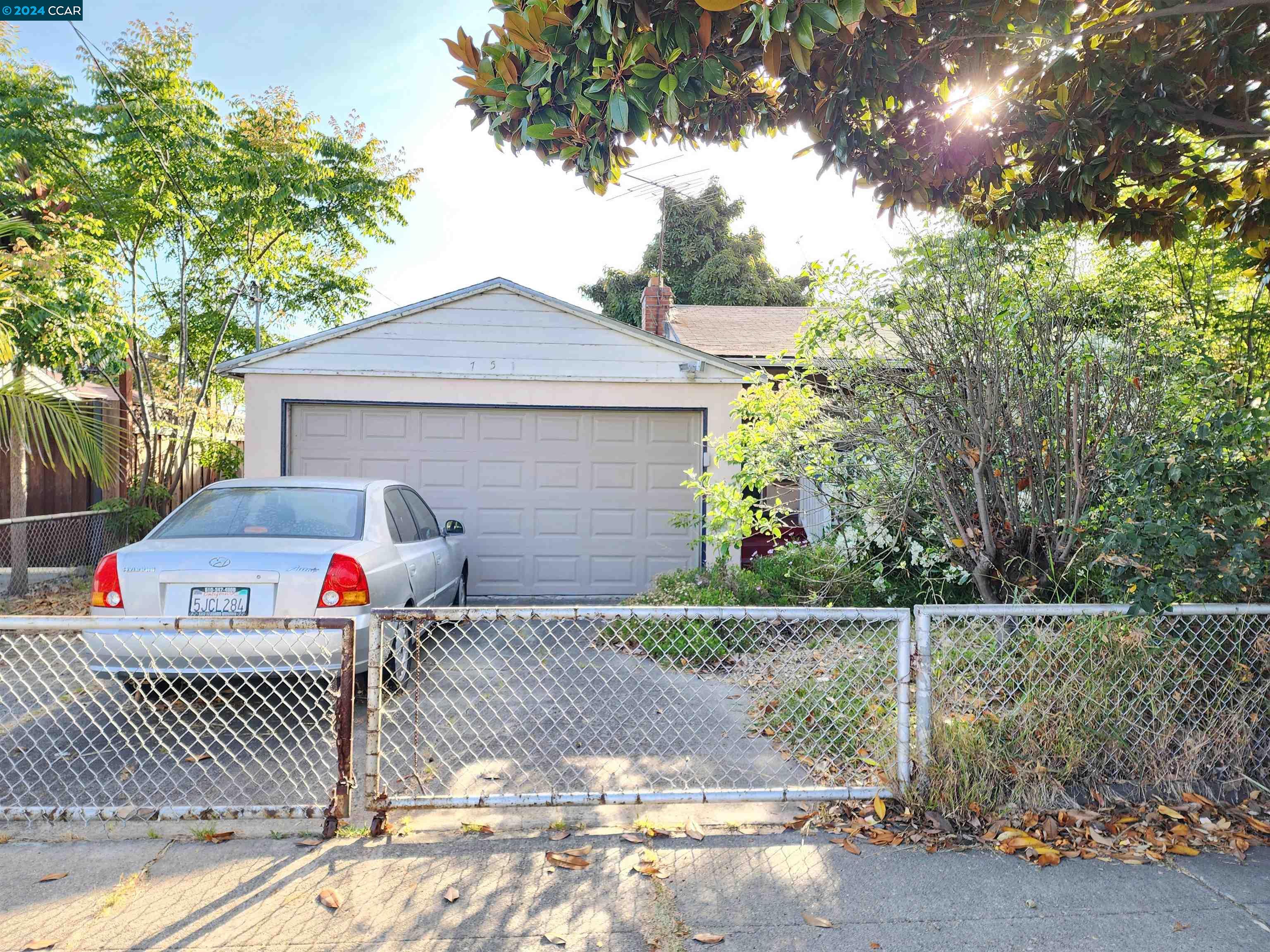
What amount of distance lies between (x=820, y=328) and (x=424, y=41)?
155 inches

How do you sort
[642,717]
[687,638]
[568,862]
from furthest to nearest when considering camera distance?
[687,638], [642,717], [568,862]

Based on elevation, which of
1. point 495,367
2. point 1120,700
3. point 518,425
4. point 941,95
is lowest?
point 1120,700

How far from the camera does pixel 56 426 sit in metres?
7.16

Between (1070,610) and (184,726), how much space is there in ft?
14.6

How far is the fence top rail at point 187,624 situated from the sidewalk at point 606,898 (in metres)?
0.87

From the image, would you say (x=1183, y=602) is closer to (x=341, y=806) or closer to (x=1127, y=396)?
(x=1127, y=396)

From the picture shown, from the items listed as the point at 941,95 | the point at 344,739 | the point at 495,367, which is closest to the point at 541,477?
the point at 495,367

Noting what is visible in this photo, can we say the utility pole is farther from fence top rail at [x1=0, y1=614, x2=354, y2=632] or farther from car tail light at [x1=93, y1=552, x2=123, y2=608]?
fence top rail at [x1=0, y1=614, x2=354, y2=632]

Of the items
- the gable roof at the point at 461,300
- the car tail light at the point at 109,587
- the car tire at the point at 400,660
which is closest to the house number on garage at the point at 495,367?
the gable roof at the point at 461,300

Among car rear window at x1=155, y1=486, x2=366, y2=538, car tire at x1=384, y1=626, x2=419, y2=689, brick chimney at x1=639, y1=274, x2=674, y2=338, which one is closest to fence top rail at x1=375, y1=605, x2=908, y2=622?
car tire at x1=384, y1=626, x2=419, y2=689

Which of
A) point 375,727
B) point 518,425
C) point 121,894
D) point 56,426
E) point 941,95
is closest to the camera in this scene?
point 121,894

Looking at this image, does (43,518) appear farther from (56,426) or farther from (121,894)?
(121,894)

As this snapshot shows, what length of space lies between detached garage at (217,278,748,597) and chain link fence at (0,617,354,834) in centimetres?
423

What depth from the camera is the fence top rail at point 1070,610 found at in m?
3.48
